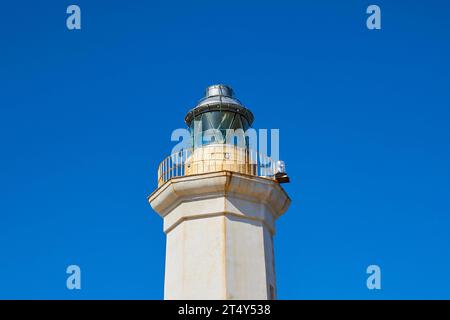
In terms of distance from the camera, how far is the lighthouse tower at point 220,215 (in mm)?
14086

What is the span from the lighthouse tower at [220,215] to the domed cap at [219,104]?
0.05 meters

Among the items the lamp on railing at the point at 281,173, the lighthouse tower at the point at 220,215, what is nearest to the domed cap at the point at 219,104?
the lighthouse tower at the point at 220,215

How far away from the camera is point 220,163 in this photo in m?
15.1

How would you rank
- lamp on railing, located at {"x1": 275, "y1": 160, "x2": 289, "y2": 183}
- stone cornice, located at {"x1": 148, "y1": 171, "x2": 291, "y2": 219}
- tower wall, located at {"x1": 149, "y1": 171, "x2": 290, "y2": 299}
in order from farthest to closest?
lamp on railing, located at {"x1": 275, "y1": 160, "x2": 289, "y2": 183}, stone cornice, located at {"x1": 148, "y1": 171, "x2": 291, "y2": 219}, tower wall, located at {"x1": 149, "y1": 171, "x2": 290, "y2": 299}

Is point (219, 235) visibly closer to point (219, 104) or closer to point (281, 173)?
point (281, 173)

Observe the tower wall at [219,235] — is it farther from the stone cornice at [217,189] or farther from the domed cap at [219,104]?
the domed cap at [219,104]

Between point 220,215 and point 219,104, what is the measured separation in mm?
2625

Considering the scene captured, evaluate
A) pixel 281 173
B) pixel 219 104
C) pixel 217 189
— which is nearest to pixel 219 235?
pixel 217 189

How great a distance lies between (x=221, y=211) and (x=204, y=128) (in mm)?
2241

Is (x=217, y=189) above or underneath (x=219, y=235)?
above

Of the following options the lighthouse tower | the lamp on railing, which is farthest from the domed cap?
the lamp on railing

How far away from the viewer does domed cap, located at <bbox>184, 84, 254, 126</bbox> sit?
15930 millimetres

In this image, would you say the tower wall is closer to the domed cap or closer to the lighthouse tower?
the lighthouse tower
